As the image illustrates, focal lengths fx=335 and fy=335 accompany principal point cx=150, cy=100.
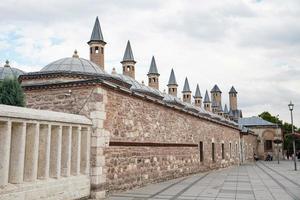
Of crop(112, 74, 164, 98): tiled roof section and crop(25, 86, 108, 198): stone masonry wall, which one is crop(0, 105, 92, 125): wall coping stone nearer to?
crop(25, 86, 108, 198): stone masonry wall

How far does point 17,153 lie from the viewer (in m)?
7.06

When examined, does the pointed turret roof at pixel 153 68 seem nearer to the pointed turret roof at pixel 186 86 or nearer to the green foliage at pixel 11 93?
the pointed turret roof at pixel 186 86

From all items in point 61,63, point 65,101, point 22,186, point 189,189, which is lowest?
point 189,189

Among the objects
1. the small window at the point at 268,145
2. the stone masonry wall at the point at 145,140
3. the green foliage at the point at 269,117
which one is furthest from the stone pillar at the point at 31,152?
the green foliage at the point at 269,117

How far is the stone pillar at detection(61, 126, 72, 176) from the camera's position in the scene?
8.61m

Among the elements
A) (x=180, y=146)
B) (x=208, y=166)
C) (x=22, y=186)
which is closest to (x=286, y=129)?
(x=208, y=166)

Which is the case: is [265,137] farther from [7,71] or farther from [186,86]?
[7,71]

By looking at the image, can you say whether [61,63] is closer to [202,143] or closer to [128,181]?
[128,181]

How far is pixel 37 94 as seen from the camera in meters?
10.4

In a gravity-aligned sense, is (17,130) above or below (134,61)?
below

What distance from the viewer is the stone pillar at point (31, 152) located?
737 centimetres

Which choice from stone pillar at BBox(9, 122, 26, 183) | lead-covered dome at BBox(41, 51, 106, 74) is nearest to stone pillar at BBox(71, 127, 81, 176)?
stone pillar at BBox(9, 122, 26, 183)

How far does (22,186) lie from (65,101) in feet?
11.0

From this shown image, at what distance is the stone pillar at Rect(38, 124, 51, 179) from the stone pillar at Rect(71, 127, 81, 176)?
1.08 metres
